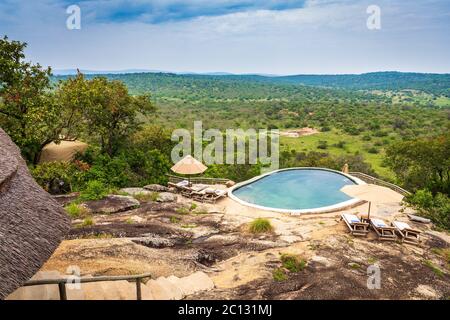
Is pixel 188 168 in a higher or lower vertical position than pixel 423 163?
higher

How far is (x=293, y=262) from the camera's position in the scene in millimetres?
9523

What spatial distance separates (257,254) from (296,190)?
964 cm

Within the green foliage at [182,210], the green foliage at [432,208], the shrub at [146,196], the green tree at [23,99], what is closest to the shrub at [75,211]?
the shrub at [146,196]

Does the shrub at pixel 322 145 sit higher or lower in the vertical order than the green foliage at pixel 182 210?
lower

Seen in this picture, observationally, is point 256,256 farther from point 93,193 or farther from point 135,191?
point 135,191

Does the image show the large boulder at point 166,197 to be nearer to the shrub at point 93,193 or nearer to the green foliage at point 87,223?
the shrub at point 93,193

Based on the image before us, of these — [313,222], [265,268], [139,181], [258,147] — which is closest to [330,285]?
[265,268]

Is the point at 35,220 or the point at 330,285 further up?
the point at 35,220

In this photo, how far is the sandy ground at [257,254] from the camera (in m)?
8.36

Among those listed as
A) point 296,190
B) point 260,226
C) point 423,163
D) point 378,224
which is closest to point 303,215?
point 260,226

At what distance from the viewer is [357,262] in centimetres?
980

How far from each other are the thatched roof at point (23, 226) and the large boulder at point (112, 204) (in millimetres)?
6033

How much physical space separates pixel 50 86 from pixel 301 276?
49.5 feet
